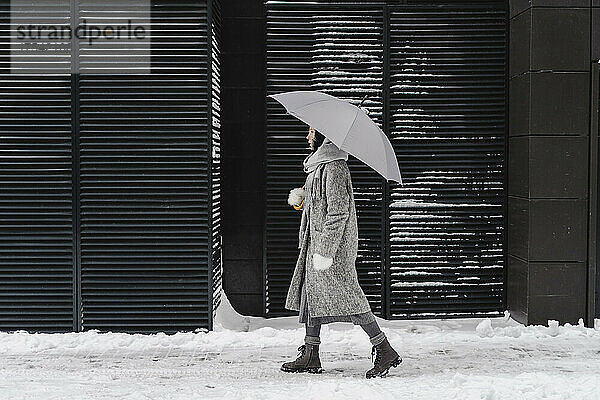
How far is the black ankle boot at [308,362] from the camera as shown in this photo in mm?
7816

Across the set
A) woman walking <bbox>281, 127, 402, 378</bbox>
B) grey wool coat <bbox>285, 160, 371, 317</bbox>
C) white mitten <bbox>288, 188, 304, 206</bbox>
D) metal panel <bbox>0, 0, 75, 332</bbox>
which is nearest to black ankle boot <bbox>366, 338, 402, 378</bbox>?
woman walking <bbox>281, 127, 402, 378</bbox>

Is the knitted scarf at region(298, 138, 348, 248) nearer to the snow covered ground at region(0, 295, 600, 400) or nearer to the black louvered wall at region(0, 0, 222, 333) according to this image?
the snow covered ground at region(0, 295, 600, 400)

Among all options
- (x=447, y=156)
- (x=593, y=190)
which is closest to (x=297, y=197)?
(x=447, y=156)

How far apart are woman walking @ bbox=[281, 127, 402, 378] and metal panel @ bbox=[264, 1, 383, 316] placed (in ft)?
7.23

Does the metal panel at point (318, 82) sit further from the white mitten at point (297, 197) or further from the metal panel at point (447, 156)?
the white mitten at point (297, 197)

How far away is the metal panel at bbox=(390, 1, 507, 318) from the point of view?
9.97 m

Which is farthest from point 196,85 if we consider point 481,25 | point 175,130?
point 481,25

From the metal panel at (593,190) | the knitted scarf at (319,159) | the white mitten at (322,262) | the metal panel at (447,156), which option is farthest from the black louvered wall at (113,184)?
the metal panel at (593,190)

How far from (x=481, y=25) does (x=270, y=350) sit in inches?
161

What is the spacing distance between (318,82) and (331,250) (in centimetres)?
294

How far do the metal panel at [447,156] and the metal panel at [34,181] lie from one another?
11.0 feet

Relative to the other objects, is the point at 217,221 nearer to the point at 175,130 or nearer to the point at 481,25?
the point at 175,130

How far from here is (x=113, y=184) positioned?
9.23 meters

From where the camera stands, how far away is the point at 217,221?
986 centimetres
